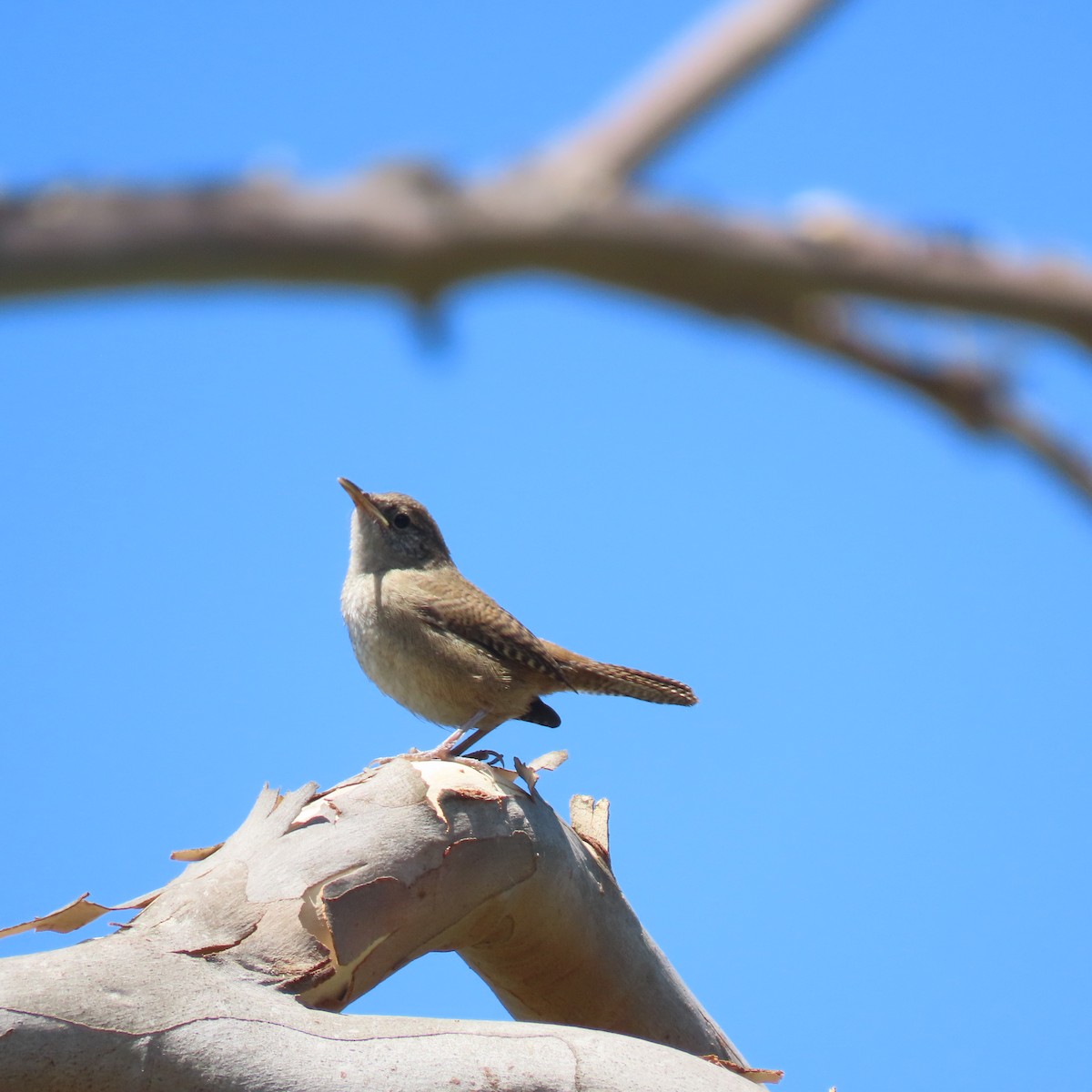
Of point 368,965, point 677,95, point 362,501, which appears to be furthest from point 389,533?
point 677,95

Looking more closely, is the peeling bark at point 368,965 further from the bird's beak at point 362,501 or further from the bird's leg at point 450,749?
the bird's beak at point 362,501

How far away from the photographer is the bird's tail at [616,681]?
283 inches

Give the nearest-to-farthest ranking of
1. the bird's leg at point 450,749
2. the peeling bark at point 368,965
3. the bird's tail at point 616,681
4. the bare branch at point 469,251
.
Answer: the bare branch at point 469,251
the peeling bark at point 368,965
the bird's leg at point 450,749
the bird's tail at point 616,681

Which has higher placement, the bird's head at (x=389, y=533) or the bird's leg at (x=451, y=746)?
the bird's head at (x=389, y=533)

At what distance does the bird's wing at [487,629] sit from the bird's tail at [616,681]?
0.83 feet

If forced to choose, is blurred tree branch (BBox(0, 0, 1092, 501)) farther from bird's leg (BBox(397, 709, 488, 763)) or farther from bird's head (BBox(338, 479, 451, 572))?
bird's head (BBox(338, 479, 451, 572))

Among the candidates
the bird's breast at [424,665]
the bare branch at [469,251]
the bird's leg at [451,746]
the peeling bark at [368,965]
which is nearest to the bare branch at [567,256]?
the bare branch at [469,251]

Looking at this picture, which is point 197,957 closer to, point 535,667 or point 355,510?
point 535,667

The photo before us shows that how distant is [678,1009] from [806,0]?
5.12m

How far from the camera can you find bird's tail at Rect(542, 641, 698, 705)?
7180 millimetres

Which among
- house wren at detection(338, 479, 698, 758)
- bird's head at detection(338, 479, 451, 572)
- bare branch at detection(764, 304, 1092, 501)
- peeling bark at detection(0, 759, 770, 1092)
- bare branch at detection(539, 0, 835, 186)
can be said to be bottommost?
peeling bark at detection(0, 759, 770, 1092)

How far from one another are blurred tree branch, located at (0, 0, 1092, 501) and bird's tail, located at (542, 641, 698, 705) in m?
6.03

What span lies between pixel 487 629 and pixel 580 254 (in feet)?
18.4

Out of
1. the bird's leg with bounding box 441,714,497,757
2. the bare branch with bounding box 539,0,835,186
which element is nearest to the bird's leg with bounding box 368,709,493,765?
the bird's leg with bounding box 441,714,497,757
